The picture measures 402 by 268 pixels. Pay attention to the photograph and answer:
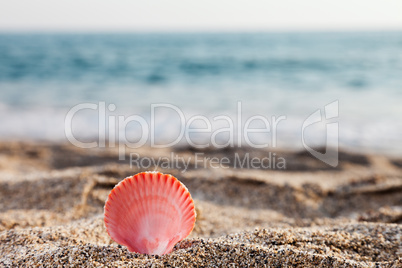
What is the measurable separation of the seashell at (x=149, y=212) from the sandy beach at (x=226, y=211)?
0.20 ft

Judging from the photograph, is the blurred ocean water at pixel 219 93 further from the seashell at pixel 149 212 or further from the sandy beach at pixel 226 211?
the seashell at pixel 149 212

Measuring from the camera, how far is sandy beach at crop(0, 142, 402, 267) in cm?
129

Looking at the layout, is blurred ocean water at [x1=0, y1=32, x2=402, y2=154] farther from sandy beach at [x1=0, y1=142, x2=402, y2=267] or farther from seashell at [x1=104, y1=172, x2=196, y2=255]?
seashell at [x1=104, y1=172, x2=196, y2=255]

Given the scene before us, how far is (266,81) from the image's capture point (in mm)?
10617

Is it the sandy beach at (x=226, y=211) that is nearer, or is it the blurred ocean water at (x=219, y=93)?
the sandy beach at (x=226, y=211)

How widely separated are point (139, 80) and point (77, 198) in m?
9.14

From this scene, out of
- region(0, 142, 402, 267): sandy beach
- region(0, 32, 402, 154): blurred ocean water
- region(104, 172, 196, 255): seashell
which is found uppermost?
region(0, 32, 402, 154): blurred ocean water

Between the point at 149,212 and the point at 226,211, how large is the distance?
1.21 m

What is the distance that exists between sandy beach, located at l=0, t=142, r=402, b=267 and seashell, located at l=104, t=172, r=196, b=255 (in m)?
0.06

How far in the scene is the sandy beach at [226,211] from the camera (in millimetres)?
1293

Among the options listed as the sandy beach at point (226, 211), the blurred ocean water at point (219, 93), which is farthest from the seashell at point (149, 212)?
the blurred ocean water at point (219, 93)

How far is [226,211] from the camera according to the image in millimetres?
2422

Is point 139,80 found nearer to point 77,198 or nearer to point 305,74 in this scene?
point 305,74

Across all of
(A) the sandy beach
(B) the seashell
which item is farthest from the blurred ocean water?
(B) the seashell
